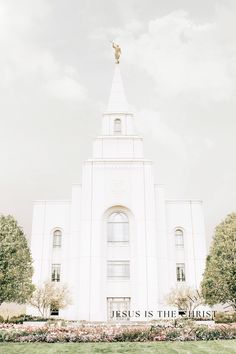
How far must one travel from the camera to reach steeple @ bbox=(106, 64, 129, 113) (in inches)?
1724

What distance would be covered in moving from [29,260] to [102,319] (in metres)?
10.4

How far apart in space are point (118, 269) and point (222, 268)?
43.4 feet

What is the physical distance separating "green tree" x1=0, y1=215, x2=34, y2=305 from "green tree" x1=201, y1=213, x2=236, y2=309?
1243cm

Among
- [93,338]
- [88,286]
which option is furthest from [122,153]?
[93,338]

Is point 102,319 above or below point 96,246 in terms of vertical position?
below

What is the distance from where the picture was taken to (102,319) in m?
34.4

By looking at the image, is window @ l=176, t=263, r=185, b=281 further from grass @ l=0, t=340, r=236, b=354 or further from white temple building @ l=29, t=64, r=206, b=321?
grass @ l=0, t=340, r=236, b=354

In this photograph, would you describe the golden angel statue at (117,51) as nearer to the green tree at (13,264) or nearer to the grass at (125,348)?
Answer: the green tree at (13,264)

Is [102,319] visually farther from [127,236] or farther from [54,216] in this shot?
[54,216]

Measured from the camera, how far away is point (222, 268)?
2612 centimetres

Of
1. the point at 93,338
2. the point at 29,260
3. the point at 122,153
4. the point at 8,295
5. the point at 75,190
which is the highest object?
the point at 122,153

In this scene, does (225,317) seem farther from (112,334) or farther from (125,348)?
(125,348)

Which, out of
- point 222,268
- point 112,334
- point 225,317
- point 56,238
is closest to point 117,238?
point 56,238

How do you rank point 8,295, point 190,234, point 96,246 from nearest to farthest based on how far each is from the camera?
1. point 8,295
2. point 96,246
3. point 190,234
